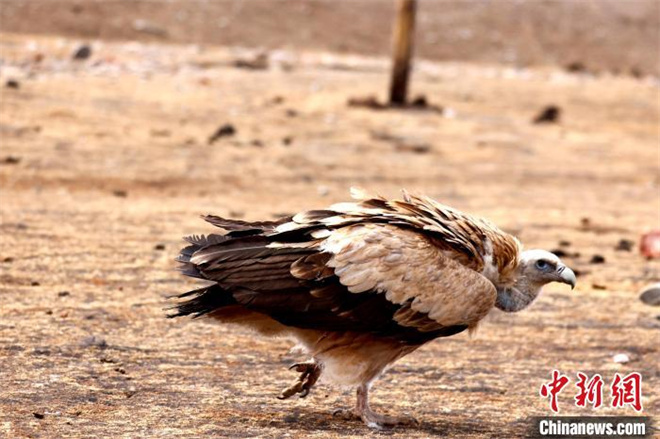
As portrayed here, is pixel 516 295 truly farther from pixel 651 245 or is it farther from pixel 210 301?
pixel 651 245

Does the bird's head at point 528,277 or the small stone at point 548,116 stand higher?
the bird's head at point 528,277

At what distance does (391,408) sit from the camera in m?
5.92

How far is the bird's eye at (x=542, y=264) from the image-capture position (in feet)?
19.2

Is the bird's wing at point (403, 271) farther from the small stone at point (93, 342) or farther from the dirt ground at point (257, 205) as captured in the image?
the small stone at point (93, 342)

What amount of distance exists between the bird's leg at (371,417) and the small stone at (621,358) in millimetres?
1830

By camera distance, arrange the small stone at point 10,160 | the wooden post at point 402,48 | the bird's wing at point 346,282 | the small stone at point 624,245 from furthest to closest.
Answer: the wooden post at point 402,48
the small stone at point 10,160
the small stone at point 624,245
the bird's wing at point 346,282

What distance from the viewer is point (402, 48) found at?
1702 cm

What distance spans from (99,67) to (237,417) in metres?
13.4

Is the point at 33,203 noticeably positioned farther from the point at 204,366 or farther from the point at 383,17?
the point at 383,17

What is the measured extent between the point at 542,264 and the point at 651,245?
3.99 m

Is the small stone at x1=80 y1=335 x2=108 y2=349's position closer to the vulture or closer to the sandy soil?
the vulture

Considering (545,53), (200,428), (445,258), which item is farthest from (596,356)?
(545,53)

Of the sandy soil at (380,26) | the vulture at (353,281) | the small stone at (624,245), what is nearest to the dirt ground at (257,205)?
the small stone at (624,245)

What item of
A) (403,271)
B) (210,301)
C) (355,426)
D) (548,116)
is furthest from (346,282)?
(548,116)
